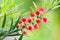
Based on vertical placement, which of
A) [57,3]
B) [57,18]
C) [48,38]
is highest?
[57,3]

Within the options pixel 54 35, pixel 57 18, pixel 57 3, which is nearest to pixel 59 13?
pixel 57 18

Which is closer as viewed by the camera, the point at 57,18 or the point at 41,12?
the point at 41,12

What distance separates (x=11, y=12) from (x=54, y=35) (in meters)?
1.88


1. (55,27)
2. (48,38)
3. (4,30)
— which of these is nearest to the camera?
(4,30)

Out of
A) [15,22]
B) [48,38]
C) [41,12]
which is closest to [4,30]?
[15,22]

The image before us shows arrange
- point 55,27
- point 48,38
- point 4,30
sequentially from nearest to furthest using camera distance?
point 4,30, point 48,38, point 55,27

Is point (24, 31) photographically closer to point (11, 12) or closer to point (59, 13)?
point (11, 12)

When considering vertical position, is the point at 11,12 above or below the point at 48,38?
above

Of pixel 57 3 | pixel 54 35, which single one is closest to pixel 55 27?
pixel 54 35

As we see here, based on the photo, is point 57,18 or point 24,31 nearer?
point 24,31

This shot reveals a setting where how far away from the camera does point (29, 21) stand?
0.88 metres

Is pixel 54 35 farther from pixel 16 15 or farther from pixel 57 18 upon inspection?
pixel 16 15

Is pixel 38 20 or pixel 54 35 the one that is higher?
pixel 38 20

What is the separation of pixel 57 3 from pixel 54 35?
6.01 ft
